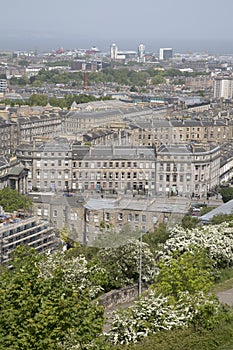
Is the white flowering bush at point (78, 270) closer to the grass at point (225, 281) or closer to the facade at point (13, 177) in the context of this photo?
the grass at point (225, 281)

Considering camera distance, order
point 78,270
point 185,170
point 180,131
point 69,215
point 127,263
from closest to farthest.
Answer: point 78,270, point 127,263, point 69,215, point 185,170, point 180,131

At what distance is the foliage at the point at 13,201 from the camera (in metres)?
17.1

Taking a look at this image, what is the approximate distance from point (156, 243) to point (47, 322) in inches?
239

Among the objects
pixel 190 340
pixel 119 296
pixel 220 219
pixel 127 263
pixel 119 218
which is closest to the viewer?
pixel 190 340

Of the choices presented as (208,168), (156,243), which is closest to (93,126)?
(208,168)

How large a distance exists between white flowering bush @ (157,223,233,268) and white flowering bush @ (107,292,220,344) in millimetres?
3304

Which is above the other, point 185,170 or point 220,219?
point 220,219

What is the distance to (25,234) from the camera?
14281 mm

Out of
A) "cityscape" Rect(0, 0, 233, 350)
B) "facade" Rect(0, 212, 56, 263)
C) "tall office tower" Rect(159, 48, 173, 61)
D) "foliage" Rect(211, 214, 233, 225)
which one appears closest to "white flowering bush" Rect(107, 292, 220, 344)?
"cityscape" Rect(0, 0, 233, 350)

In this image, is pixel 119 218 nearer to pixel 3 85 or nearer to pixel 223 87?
pixel 223 87

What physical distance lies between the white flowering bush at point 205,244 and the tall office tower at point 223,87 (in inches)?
1938

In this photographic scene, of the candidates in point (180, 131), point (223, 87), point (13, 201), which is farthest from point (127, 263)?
point (223, 87)

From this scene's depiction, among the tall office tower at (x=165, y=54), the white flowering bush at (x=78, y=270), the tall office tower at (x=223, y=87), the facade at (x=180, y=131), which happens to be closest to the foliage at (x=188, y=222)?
the white flowering bush at (x=78, y=270)

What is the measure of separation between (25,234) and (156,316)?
7637 millimetres
